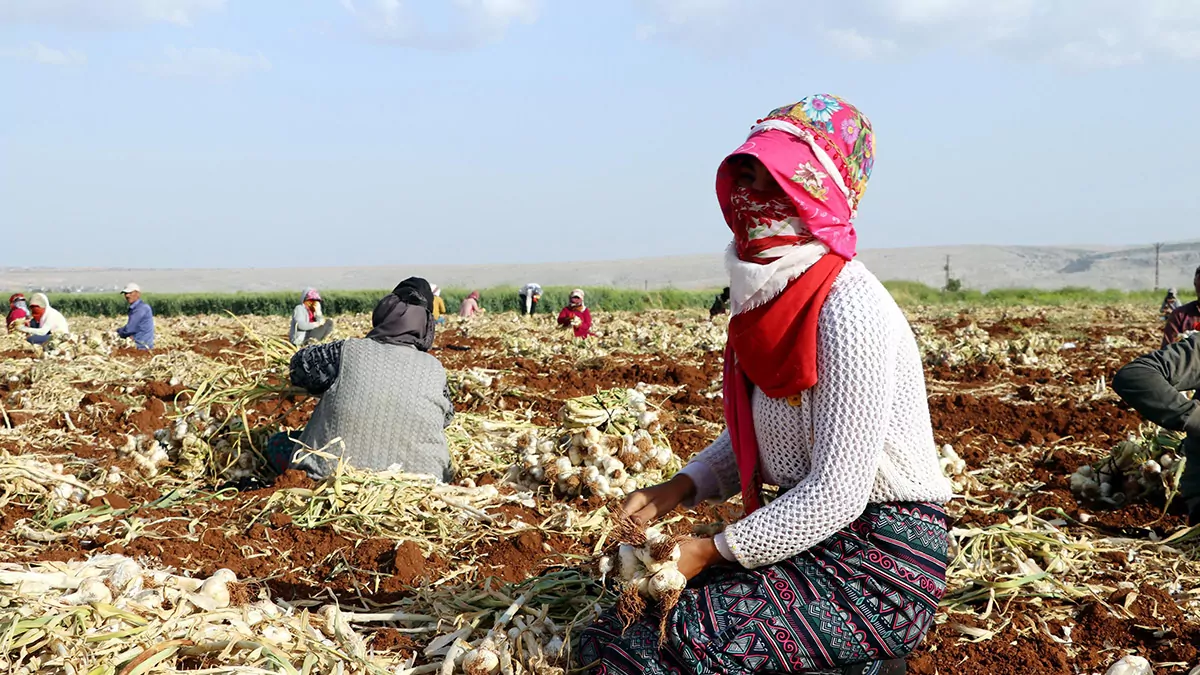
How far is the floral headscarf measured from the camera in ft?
6.82

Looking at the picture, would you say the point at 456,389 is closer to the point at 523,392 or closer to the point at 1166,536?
the point at 523,392

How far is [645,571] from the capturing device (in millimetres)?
2158

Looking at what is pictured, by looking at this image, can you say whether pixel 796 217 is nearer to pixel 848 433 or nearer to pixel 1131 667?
pixel 848 433

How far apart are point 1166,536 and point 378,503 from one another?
3079 millimetres

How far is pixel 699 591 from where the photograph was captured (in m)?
2.25

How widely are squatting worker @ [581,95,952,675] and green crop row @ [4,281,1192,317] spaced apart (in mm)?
26380

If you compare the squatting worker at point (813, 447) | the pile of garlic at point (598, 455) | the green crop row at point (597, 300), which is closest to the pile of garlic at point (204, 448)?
the pile of garlic at point (598, 455)

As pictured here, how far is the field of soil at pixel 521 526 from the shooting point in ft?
9.69

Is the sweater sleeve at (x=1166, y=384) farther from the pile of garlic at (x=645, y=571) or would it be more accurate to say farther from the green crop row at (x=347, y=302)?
the green crop row at (x=347, y=302)

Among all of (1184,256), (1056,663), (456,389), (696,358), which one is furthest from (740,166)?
(1184,256)

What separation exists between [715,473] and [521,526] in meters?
1.57

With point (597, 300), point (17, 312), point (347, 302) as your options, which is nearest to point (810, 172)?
point (17, 312)

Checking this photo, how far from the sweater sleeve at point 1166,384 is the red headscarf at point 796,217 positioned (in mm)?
2066

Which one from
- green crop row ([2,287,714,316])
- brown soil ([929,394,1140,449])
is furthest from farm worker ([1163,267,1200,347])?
green crop row ([2,287,714,316])
